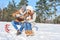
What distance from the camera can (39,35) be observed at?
3434 mm

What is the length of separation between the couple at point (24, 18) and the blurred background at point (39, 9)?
7 centimetres

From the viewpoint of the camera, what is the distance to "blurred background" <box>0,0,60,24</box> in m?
3.43

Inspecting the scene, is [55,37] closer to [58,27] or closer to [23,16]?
[58,27]

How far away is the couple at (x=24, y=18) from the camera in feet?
11.3

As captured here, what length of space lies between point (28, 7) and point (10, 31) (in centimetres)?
53

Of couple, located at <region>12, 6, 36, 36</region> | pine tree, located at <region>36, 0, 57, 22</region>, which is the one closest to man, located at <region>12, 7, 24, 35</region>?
couple, located at <region>12, 6, 36, 36</region>

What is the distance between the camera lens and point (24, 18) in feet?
11.3

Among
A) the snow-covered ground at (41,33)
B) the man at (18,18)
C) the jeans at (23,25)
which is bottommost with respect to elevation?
the snow-covered ground at (41,33)

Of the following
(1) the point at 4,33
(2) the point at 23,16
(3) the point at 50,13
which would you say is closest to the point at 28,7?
(2) the point at 23,16

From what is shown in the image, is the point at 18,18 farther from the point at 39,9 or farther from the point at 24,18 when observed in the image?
the point at 39,9

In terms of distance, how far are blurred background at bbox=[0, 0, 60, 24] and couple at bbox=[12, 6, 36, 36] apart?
0.23ft

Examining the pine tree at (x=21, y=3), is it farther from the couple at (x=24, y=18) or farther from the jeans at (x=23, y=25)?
the jeans at (x=23, y=25)

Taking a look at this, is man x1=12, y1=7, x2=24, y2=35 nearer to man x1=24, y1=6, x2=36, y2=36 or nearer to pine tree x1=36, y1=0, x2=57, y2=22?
man x1=24, y1=6, x2=36, y2=36

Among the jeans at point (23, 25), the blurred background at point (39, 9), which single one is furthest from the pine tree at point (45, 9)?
the jeans at point (23, 25)
